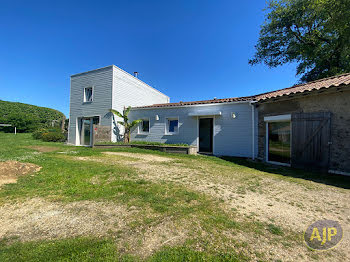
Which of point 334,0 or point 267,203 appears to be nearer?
point 267,203

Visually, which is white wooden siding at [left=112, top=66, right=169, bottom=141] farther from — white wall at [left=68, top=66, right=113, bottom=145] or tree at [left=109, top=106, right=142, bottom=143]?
tree at [left=109, top=106, right=142, bottom=143]

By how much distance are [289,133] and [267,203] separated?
531 centimetres

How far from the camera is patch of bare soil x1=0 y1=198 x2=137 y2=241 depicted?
6.66ft

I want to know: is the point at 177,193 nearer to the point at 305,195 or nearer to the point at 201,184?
the point at 201,184

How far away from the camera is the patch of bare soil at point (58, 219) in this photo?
2.03 m

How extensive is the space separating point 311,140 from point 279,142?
4.23ft

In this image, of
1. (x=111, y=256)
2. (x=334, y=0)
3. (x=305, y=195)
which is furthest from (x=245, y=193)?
(x=334, y=0)

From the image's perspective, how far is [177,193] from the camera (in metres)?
3.40

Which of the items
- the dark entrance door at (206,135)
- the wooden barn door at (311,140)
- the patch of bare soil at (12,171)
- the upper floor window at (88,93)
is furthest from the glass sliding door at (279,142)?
the upper floor window at (88,93)

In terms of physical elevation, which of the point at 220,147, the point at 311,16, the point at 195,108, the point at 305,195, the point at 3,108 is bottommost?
the point at 305,195

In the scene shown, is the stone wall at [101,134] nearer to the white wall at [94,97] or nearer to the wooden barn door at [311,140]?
the white wall at [94,97]

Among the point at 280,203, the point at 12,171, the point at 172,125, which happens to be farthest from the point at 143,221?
the point at 172,125

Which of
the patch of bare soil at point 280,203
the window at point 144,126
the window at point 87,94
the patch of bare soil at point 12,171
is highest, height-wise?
the window at point 87,94

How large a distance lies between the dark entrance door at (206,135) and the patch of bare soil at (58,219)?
847 centimetres
